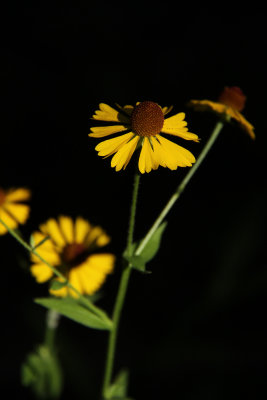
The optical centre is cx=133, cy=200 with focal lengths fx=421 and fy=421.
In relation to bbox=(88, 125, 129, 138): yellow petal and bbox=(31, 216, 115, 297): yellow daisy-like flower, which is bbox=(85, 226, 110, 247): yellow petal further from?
bbox=(88, 125, 129, 138): yellow petal

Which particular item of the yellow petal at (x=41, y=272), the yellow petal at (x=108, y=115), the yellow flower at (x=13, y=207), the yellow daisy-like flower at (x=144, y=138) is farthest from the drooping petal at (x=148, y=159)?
the yellow flower at (x=13, y=207)

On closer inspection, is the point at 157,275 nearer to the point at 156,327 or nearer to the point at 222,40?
the point at 156,327

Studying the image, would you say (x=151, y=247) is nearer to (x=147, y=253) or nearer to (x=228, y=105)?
(x=147, y=253)

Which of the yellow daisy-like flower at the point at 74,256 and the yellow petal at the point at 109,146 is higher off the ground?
the yellow petal at the point at 109,146

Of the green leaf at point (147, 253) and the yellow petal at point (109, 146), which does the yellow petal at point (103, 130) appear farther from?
the green leaf at point (147, 253)

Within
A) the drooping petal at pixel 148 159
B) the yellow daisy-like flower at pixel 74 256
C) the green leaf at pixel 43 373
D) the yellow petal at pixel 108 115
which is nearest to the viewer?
the drooping petal at pixel 148 159

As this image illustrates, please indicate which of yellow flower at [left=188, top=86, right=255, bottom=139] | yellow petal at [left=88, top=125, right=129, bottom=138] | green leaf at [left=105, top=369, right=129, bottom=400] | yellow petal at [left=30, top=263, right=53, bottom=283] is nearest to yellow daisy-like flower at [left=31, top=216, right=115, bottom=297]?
yellow petal at [left=30, top=263, right=53, bottom=283]

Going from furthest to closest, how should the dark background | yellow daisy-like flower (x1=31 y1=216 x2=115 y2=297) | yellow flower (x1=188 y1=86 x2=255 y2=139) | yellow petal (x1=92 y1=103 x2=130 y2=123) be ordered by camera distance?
the dark background < yellow daisy-like flower (x1=31 y1=216 x2=115 y2=297) < yellow flower (x1=188 y1=86 x2=255 y2=139) < yellow petal (x1=92 y1=103 x2=130 y2=123)
